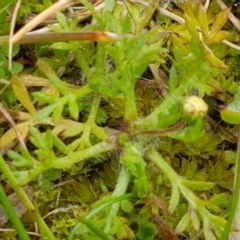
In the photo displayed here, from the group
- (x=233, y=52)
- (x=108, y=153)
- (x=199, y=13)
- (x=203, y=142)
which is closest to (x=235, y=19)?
(x=233, y=52)

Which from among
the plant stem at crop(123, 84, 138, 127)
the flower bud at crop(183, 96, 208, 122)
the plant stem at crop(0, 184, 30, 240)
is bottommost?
the plant stem at crop(0, 184, 30, 240)

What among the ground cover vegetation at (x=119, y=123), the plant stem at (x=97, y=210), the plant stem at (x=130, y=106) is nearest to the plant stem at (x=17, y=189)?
the ground cover vegetation at (x=119, y=123)

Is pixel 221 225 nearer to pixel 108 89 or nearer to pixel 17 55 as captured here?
pixel 108 89

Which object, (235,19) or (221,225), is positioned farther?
(235,19)

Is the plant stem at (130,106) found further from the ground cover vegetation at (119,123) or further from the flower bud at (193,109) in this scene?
the flower bud at (193,109)

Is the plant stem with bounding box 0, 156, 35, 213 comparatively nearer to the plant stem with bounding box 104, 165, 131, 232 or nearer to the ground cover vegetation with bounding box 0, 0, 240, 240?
the ground cover vegetation with bounding box 0, 0, 240, 240

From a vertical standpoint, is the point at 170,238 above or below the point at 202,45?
below

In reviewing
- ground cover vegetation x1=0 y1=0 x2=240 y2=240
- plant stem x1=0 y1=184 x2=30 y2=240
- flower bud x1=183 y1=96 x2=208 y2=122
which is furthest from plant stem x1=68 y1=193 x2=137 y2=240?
flower bud x1=183 y1=96 x2=208 y2=122

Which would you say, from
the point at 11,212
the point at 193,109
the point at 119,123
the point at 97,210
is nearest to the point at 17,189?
the point at 11,212
